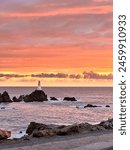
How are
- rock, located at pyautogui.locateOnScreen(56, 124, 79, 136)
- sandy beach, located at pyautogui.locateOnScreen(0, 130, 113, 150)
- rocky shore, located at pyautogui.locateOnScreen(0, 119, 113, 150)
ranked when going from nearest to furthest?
1. sandy beach, located at pyautogui.locateOnScreen(0, 130, 113, 150)
2. rocky shore, located at pyautogui.locateOnScreen(0, 119, 113, 150)
3. rock, located at pyautogui.locateOnScreen(56, 124, 79, 136)

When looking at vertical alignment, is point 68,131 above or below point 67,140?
above

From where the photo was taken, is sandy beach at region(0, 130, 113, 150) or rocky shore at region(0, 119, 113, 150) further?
rocky shore at region(0, 119, 113, 150)

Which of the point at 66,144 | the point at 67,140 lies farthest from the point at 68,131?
the point at 66,144

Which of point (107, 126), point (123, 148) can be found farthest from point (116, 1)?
point (107, 126)

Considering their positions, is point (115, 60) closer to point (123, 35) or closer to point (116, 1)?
point (123, 35)

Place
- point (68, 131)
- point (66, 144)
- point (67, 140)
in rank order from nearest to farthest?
point (66, 144)
point (67, 140)
point (68, 131)

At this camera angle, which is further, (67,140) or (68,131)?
(68,131)

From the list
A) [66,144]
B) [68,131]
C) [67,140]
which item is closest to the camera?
[66,144]

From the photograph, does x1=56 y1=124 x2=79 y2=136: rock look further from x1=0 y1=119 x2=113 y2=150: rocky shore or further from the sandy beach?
the sandy beach

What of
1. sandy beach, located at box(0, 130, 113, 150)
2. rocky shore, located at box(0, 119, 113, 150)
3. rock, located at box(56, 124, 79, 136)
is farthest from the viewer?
rock, located at box(56, 124, 79, 136)

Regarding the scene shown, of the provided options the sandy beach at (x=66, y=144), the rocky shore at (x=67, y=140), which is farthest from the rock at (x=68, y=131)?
the sandy beach at (x=66, y=144)

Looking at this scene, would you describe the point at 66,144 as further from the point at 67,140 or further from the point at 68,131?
the point at 68,131

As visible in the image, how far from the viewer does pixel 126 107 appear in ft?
11.1

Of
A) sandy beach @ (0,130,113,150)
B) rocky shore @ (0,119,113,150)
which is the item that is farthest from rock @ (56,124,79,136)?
sandy beach @ (0,130,113,150)
